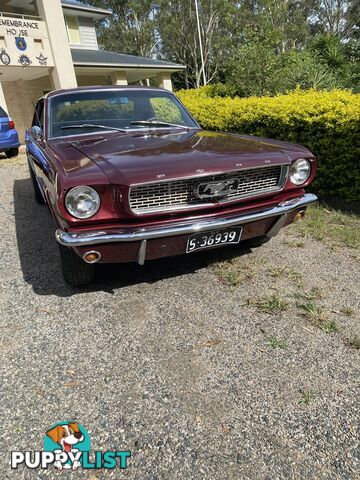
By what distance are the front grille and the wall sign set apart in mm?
14568

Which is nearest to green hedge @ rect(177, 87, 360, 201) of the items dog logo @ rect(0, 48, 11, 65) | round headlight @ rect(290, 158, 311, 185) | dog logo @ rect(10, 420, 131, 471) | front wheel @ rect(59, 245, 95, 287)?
round headlight @ rect(290, 158, 311, 185)

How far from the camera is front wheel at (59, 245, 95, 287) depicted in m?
2.76

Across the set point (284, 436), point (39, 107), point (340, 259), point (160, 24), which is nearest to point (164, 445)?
point (284, 436)

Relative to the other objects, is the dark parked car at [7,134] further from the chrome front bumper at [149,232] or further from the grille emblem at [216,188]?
the grille emblem at [216,188]

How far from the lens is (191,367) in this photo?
2096mm

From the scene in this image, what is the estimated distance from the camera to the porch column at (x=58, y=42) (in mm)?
14422

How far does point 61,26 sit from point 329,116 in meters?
14.2

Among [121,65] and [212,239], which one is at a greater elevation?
[121,65]

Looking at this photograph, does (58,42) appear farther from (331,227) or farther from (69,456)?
(69,456)

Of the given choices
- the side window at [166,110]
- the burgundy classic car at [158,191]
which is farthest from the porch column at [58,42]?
the burgundy classic car at [158,191]

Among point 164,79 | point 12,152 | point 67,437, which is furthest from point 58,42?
point 67,437

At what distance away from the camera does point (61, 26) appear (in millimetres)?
14891

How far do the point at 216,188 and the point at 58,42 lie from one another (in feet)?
50.4

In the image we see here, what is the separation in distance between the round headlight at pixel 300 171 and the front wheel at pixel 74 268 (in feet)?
5.74
